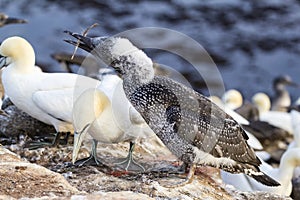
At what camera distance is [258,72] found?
71.7 feet

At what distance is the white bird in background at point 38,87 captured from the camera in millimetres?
7703

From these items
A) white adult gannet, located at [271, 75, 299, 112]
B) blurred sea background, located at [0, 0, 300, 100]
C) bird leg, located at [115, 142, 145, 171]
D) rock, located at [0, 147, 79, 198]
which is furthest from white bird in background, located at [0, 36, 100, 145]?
blurred sea background, located at [0, 0, 300, 100]

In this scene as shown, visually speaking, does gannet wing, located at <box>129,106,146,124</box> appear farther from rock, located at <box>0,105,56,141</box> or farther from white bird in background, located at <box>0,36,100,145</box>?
rock, located at <box>0,105,56,141</box>

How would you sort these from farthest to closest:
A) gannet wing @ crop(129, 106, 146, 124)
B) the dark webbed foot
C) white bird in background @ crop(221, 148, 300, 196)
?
1. white bird in background @ crop(221, 148, 300, 196)
2. the dark webbed foot
3. gannet wing @ crop(129, 106, 146, 124)

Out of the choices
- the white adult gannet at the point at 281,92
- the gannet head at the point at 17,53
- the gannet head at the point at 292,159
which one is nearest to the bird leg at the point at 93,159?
the gannet head at the point at 17,53

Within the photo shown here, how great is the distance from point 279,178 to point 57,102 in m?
3.44

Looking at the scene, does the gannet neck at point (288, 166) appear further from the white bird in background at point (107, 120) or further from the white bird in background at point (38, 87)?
the white bird in background at point (38, 87)

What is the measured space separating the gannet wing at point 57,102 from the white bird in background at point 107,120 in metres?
0.48

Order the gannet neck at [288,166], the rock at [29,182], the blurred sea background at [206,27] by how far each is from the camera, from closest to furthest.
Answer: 1. the rock at [29,182]
2. the gannet neck at [288,166]
3. the blurred sea background at [206,27]

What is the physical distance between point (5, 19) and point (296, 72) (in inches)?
395

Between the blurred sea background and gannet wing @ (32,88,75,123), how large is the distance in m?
12.6

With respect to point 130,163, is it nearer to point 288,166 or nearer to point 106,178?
point 106,178

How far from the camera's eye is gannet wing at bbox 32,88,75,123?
302 inches

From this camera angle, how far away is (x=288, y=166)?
975cm
